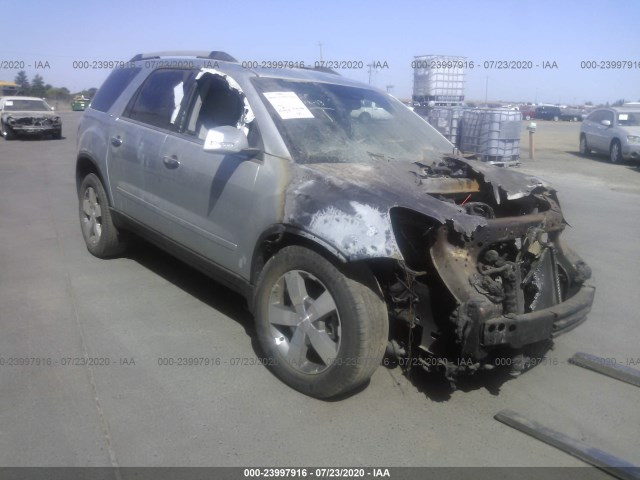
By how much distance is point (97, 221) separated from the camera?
597 cm

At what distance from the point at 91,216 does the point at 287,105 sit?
9.58 ft

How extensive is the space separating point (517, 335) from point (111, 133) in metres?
3.97

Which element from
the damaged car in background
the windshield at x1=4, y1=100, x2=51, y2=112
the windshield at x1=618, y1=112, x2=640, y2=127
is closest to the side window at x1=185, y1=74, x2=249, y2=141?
the windshield at x1=618, y1=112, x2=640, y2=127

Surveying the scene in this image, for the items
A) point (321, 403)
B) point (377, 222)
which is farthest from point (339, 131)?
point (321, 403)

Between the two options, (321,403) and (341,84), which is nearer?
(321,403)

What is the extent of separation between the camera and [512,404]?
3.58 m

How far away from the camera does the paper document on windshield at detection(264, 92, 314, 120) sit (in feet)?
13.2

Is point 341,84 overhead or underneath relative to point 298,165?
overhead

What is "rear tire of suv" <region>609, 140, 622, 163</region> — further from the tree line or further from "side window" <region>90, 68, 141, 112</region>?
the tree line

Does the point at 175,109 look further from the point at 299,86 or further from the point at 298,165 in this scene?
the point at 298,165

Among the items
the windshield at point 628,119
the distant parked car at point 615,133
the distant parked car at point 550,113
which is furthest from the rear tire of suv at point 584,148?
the distant parked car at point 550,113

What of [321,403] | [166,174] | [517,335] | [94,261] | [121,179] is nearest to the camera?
[517,335]

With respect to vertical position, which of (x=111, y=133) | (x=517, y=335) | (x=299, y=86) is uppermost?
(x=299, y=86)

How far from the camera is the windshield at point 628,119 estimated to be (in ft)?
57.0
